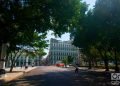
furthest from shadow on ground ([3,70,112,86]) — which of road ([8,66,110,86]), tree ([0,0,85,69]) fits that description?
tree ([0,0,85,69])

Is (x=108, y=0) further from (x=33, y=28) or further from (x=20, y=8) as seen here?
(x=20, y=8)

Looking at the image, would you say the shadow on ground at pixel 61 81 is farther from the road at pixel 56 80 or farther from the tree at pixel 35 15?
the tree at pixel 35 15

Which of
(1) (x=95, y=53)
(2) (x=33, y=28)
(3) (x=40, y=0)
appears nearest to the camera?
(3) (x=40, y=0)

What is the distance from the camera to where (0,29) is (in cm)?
2241

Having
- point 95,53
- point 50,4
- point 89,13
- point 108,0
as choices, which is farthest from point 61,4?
point 95,53

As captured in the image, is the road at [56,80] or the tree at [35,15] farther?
the road at [56,80]

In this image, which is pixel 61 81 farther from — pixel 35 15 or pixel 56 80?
pixel 35 15

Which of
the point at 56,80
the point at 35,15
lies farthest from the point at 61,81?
the point at 35,15

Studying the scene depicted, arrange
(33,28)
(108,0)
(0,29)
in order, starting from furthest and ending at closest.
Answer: (108,0) < (33,28) < (0,29)

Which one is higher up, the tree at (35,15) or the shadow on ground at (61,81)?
the tree at (35,15)

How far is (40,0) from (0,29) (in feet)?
12.8

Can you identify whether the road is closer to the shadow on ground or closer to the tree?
the shadow on ground

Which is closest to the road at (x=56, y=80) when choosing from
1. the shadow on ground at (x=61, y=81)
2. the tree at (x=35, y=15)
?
the shadow on ground at (x=61, y=81)

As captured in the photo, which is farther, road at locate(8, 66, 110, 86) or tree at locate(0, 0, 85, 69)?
road at locate(8, 66, 110, 86)
